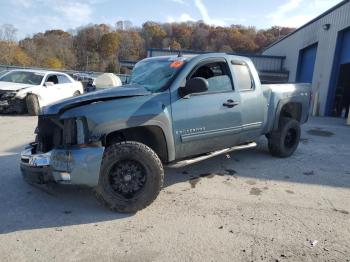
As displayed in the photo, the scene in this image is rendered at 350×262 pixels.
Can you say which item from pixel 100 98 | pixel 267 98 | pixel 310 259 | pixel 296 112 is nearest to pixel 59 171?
pixel 100 98

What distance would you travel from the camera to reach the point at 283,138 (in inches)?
253

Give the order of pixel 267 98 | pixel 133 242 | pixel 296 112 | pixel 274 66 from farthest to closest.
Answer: pixel 274 66 < pixel 296 112 < pixel 267 98 < pixel 133 242

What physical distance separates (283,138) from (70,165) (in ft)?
14.0

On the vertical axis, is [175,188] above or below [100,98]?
below

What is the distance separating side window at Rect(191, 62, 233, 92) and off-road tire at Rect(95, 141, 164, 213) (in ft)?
5.05

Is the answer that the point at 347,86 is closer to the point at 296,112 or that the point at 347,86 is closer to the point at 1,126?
the point at 296,112

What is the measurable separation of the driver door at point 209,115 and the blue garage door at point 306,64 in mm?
16324

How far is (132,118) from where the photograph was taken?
13.0 feet

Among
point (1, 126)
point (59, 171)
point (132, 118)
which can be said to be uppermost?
point (132, 118)

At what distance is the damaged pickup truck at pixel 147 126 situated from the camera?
3727 millimetres

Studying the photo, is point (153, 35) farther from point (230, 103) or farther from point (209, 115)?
point (209, 115)

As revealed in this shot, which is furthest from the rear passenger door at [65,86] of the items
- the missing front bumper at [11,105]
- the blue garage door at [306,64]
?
the blue garage door at [306,64]

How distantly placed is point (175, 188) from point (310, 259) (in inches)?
84.3

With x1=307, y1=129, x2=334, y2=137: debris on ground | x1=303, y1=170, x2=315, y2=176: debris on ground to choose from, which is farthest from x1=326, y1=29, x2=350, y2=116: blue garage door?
x1=303, y1=170, x2=315, y2=176: debris on ground
